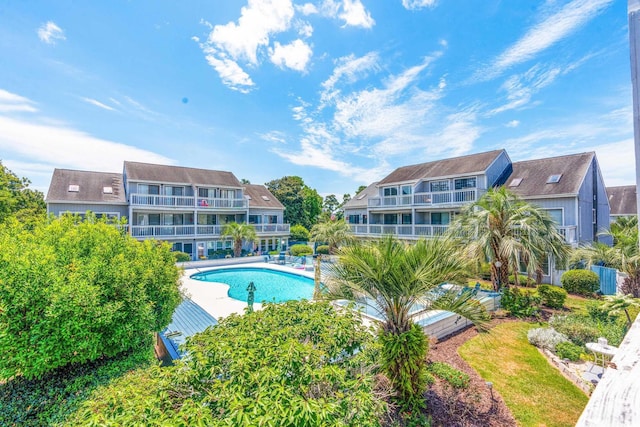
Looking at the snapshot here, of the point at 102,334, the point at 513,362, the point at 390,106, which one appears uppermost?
the point at 390,106

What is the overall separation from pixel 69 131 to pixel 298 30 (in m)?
13.9

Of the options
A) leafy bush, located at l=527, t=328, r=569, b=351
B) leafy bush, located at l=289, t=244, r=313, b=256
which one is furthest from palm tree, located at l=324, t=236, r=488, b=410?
leafy bush, located at l=289, t=244, r=313, b=256

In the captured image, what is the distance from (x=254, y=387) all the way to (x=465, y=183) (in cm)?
2215

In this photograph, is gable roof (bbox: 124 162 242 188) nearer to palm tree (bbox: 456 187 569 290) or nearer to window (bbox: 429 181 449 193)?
window (bbox: 429 181 449 193)

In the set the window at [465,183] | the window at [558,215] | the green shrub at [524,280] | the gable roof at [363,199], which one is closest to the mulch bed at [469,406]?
the green shrub at [524,280]

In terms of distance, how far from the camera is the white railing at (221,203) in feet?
86.3

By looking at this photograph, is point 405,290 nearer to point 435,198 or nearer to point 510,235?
point 510,235

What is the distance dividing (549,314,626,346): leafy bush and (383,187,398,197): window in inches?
642

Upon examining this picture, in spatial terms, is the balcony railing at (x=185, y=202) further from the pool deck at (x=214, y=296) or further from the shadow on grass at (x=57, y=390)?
the shadow on grass at (x=57, y=390)

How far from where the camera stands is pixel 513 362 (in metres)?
7.85

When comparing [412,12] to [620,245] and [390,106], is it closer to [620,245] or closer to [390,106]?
[390,106]

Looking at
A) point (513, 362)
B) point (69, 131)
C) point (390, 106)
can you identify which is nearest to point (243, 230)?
point (69, 131)

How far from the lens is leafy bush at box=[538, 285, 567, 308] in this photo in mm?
11805

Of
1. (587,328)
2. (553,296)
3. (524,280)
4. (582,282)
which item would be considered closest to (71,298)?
(587,328)
